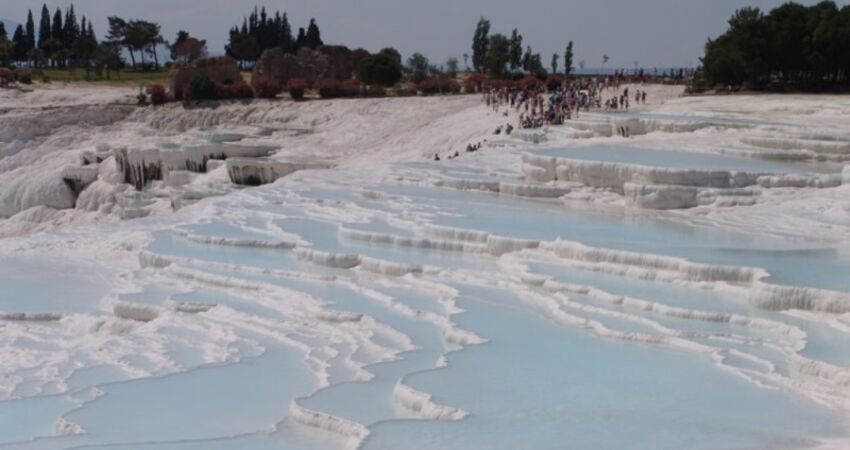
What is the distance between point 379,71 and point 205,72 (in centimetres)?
436

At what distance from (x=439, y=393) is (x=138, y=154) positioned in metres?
18.0

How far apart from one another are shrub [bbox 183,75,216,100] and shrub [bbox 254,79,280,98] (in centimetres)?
105

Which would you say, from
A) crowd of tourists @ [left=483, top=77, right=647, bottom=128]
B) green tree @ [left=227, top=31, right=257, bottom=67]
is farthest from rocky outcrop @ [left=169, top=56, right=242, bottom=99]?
green tree @ [left=227, top=31, right=257, bottom=67]

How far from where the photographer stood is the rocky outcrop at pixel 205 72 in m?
31.3

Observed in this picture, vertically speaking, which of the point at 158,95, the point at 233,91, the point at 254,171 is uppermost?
the point at 233,91

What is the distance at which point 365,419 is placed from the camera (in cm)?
630

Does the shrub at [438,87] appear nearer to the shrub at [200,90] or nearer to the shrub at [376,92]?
the shrub at [376,92]

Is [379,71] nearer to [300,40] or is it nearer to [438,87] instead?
[438,87]

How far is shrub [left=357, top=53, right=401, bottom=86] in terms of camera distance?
3209 cm

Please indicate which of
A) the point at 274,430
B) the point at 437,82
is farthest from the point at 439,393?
the point at 437,82

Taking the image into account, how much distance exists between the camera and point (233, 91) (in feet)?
102

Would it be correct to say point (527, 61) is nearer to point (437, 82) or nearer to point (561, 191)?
point (437, 82)

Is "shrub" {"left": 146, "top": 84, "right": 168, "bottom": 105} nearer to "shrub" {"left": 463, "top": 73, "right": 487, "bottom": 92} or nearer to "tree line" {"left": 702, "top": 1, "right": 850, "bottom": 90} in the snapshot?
"shrub" {"left": 463, "top": 73, "right": 487, "bottom": 92}

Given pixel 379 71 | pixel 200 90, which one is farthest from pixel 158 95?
pixel 379 71
